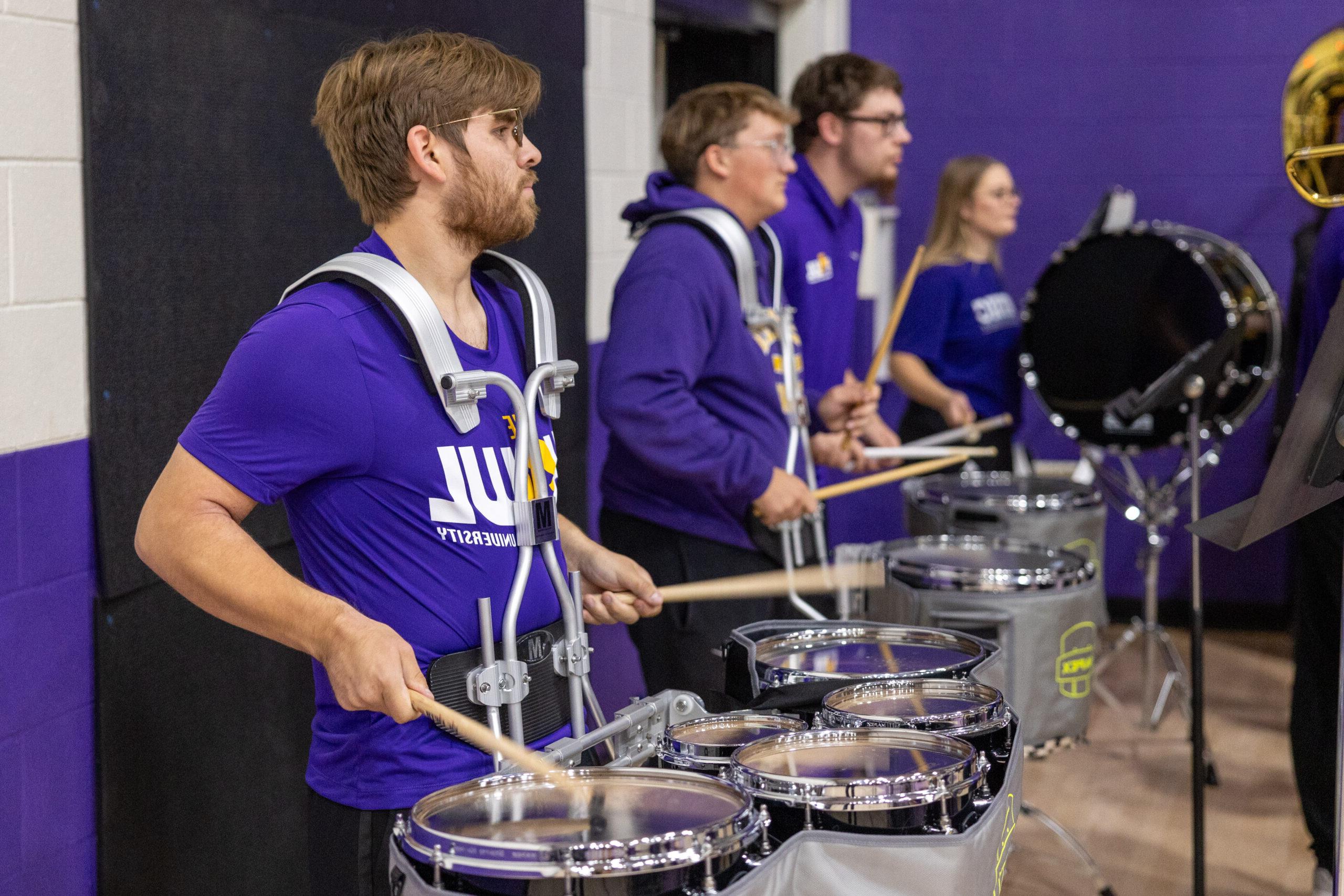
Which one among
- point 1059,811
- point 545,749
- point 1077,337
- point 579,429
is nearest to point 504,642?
point 545,749

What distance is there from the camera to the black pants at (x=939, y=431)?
13.7 ft

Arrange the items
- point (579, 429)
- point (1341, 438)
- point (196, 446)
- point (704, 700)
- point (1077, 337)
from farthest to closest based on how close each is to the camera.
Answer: point (1077, 337), point (579, 429), point (704, 700), point (1341, 438), point (196, 446)

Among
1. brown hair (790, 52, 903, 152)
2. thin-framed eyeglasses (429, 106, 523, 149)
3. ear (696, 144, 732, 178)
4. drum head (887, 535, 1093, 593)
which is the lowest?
drum head (887, 535, 1093, 593)

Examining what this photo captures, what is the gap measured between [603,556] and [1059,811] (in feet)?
7.23

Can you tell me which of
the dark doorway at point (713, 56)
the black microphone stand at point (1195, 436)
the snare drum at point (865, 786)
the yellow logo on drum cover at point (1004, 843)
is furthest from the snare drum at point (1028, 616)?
the dark doorway at point (713, 56)

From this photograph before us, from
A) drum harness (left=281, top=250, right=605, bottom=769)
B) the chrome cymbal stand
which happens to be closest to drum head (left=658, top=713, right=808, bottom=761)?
drum harness (left=281, top=250, right=605, bottom=769)

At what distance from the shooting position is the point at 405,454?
143 centimetres

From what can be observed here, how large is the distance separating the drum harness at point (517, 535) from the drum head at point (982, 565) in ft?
3.40

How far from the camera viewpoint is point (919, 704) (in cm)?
158

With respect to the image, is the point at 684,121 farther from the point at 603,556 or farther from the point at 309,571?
the point at 309,571

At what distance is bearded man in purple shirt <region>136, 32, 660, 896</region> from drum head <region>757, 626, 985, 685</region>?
37cm

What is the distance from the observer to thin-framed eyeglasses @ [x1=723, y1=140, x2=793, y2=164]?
258cm

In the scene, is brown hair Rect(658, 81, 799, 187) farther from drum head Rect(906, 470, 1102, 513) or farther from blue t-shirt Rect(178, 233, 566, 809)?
blue t-shirt Rect(178, 233, 566, 809)

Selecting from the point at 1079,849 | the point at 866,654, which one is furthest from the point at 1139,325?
the point at 866,654
